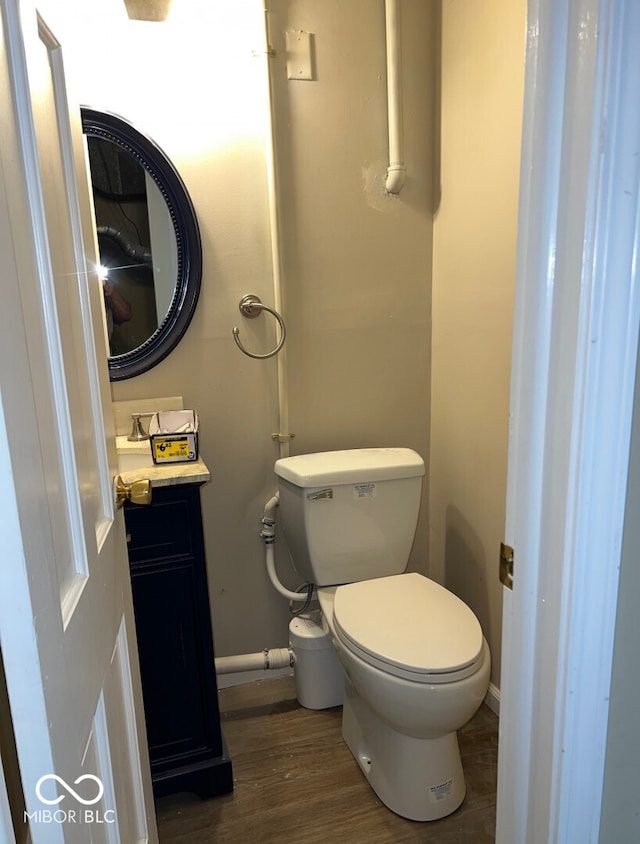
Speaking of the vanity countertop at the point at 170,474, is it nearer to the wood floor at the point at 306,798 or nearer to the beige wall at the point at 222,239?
the beige wall at the point at 222,239

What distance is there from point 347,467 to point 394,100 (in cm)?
116

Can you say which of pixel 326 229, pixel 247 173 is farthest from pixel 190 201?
pixel 326 229

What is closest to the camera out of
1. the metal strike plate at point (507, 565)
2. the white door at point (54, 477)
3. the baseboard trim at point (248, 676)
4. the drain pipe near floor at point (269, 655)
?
the white door at point (54, 477)

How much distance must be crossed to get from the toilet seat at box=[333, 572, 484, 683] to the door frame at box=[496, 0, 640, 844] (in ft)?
1.91

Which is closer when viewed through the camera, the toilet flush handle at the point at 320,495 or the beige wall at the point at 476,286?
the beige wall at the point at 476,286

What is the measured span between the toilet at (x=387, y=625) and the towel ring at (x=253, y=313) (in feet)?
1.15

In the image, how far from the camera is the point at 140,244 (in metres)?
1.79

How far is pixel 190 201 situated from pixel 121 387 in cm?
60

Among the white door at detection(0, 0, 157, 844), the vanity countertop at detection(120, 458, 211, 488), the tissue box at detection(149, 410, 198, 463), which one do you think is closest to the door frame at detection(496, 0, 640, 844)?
the white door at detection(0, 0, 157, 844)

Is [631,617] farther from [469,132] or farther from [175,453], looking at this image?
[469,132]

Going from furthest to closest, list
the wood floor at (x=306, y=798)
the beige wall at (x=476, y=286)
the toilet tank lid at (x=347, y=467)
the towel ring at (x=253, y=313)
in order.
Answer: the towel ring at (x=253, y=313) → the toilet tank lid at (x=347, y=467) → the beige wall at (x=476, y=286) → the wood floor at (x=306, y=798)

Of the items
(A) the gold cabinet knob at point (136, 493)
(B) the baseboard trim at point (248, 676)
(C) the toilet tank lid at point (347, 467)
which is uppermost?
(A) the gold cabinet knob at point (136, 493)

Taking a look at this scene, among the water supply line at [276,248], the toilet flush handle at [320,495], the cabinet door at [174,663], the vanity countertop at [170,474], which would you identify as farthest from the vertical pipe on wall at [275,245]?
the cabinet door at [174,663]

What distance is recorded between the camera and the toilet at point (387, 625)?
1405 millimetres
